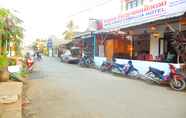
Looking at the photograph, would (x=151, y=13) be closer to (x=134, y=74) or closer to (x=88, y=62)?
A: (x=134, y=74)

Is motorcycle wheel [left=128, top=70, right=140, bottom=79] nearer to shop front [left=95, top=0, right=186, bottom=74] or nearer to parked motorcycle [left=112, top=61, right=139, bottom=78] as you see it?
parked motorcycle [left=112, top=61, right=139, bottom=78]

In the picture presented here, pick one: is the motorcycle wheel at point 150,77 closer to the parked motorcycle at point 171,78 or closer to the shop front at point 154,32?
the parked motorcycle at point 171,78

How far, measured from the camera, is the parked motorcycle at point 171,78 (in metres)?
12.9

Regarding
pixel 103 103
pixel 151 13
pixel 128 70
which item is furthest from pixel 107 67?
pixel 103 103

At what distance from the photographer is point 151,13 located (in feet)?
64.5

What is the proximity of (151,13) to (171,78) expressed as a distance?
281 inches

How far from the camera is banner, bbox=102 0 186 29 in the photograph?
16250 millimetres

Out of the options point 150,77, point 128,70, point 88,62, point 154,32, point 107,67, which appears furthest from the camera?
point 88,62

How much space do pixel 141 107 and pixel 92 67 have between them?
59.3 ft

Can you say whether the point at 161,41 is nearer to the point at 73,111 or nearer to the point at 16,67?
the point at 16,67

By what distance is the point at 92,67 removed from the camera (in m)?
26.9

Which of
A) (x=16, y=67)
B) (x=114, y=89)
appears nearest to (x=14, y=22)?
(x=16, y=67)

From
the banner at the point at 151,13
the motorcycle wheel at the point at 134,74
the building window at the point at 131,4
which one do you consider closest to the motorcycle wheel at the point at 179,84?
the banner at the point at 151,13

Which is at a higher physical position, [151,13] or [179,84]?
[151,13]
